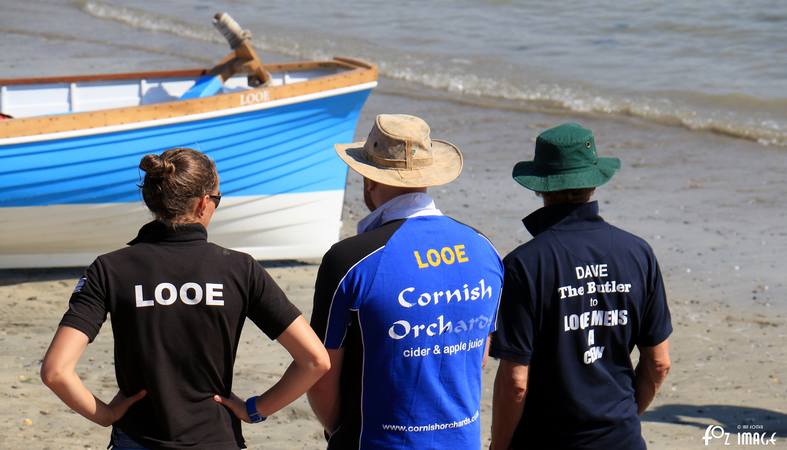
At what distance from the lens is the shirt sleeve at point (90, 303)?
112 inches

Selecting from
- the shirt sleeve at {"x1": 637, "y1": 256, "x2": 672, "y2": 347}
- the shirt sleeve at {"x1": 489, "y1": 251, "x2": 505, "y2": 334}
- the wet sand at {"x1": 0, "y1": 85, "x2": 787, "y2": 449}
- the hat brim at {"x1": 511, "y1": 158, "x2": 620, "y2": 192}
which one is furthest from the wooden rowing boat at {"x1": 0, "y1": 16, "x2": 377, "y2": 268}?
the shirt sleeve at {"x1": 637, "y1": 256, "x2": 672, "y2": 347}

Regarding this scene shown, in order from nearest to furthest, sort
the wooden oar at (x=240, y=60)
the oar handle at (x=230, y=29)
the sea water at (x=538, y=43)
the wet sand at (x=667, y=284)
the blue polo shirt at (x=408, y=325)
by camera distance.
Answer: the blue polo shirt at (x=408, y=325) < the wet sand at (x=667, y=284) < the oar handle at (x=230, y=29) < the wooden oar at (x=240, y=60) < the sea water at (x=538, y=43)

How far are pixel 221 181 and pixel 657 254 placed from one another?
3.38m

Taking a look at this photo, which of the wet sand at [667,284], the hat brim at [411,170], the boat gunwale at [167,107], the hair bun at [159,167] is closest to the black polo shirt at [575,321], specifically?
the hat brim at [411,170]

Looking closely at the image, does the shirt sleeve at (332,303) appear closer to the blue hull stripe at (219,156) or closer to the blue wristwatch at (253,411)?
the blue wristwatch at (253,411)

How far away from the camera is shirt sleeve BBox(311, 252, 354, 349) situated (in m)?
2.93

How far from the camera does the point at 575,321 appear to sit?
125 inches

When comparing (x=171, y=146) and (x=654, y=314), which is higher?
(x=654, y=314)

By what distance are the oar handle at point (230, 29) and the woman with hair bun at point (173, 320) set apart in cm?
571

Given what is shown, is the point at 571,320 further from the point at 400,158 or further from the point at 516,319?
the point at 400,158

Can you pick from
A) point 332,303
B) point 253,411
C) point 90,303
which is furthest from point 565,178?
point 90,303

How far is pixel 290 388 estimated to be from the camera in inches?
121

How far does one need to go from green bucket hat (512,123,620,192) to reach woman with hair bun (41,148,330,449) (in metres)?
0.85

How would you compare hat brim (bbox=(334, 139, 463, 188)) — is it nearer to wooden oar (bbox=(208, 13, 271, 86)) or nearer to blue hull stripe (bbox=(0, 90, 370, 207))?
blue hull stripe (bbox=(0, 90, 370, 207))
